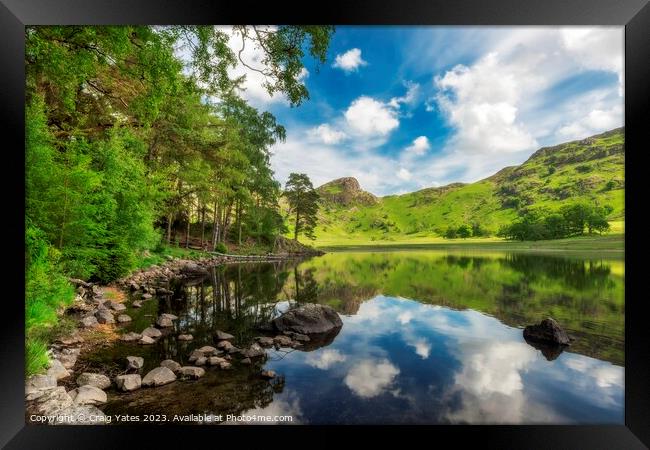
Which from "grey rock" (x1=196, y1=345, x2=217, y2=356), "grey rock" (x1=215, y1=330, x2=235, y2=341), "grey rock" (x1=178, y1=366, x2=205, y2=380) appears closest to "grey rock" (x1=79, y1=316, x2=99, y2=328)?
"grey rock" (x1=215, y1=330, x2=235, y2=341)

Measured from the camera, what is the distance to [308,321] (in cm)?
765

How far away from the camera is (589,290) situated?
12883mm

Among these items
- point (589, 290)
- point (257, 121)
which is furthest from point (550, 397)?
point (257, 121)

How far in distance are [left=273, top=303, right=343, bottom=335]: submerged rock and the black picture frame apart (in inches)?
164

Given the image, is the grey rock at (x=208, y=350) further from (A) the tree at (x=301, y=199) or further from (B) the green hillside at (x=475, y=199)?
(B) the green hillside at (x=475, y=199)

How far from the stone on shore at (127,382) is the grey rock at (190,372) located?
0.58 meters

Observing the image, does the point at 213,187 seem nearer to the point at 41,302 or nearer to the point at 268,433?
the point at 41,302

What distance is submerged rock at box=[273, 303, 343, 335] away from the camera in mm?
7402

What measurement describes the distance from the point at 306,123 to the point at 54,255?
663 centimetres

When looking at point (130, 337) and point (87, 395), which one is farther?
point (130, 337)

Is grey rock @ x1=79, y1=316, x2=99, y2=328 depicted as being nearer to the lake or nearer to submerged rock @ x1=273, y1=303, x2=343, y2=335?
the lake
